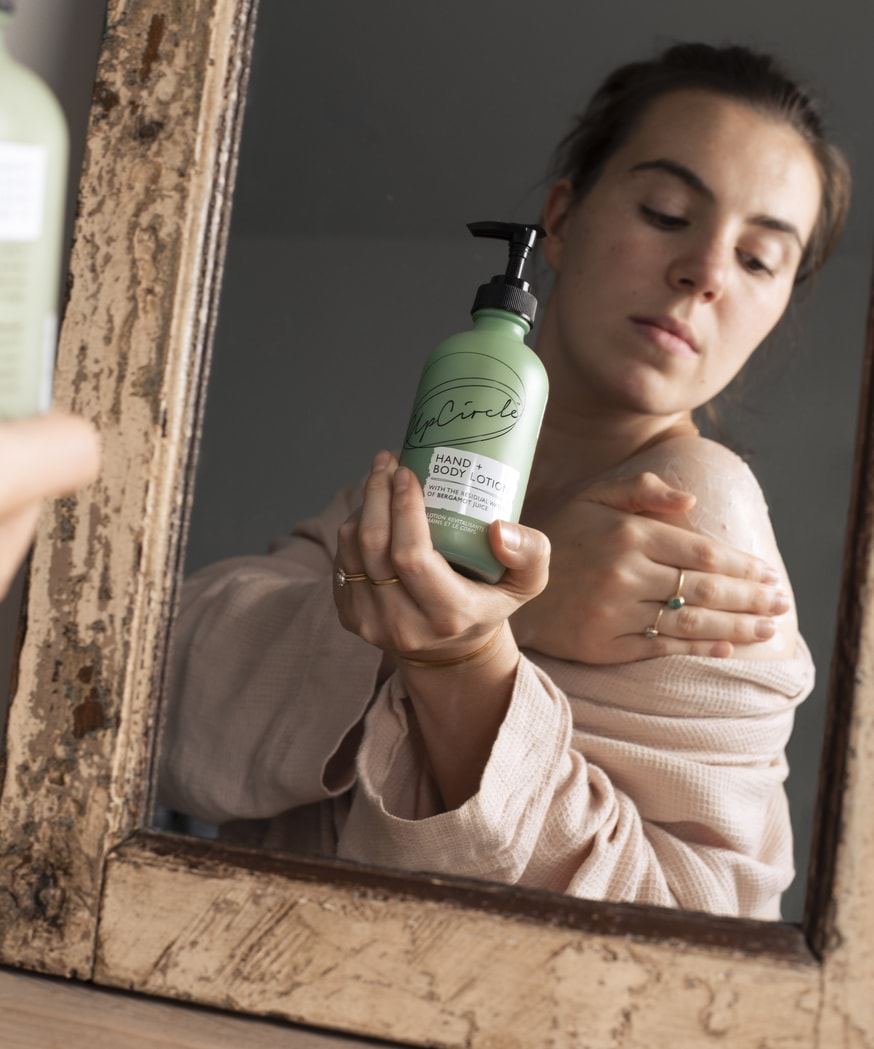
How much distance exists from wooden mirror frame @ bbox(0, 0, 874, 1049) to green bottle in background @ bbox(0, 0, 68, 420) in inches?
6.1

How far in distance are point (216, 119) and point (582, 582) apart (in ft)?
0.82

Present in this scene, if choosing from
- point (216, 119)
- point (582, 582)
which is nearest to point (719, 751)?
point (582, 582)

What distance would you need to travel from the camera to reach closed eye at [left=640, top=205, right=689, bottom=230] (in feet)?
1.44

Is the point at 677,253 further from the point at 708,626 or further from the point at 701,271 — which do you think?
the point at 708,626

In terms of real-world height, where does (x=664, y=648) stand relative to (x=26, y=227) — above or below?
below

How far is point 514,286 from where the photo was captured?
396 mm

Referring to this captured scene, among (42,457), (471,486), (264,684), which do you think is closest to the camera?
(42,457)

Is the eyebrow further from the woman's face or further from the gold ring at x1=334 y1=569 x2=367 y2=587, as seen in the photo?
the gold ring at x1=334 y1=569 x2=367 y2=587

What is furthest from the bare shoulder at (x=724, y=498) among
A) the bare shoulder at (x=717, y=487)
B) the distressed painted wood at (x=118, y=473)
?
the distressed painted wood at (x=118, y=473)

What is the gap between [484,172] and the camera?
18.0 inches

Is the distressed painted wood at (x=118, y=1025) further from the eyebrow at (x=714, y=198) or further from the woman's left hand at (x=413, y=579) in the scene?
the eyebrow at (x=714, y=198)

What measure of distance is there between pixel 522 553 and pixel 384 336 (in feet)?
0.46

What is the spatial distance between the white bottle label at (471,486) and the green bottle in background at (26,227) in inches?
5.8

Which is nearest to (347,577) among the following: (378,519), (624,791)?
(378,519)
